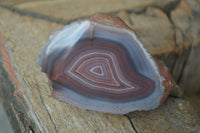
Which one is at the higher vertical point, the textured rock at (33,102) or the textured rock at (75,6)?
the textured rock at (75,6)

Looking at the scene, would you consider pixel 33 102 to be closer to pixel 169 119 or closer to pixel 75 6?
pixel 169 119

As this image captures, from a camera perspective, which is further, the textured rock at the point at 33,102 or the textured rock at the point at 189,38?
the textured rock at the point at 189,38

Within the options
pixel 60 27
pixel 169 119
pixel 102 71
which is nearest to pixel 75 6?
pixel 60 27

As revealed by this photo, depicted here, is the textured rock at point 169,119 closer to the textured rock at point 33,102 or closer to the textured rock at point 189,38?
the textured rock at point 33,102

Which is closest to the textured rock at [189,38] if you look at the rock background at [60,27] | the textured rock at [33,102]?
the rock background at [60,27]

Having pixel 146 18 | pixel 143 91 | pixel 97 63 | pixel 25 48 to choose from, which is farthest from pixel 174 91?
pixel 25 48

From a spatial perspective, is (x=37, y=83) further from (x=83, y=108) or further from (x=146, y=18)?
(x=146, y=18)
